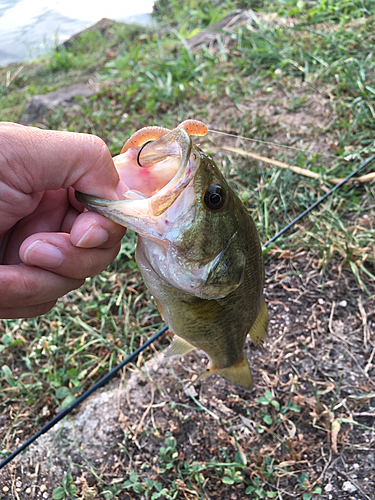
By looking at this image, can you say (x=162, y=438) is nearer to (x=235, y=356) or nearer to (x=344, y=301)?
(x=235, y=356)

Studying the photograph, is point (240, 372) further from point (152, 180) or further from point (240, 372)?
point (152, 180)

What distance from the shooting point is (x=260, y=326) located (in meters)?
1.73

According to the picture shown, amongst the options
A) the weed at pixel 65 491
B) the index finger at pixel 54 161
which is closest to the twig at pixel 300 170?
the index finger at pixel 54 161

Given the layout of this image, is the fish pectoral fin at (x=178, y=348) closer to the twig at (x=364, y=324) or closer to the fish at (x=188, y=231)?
the fish at (x=188, y=231)

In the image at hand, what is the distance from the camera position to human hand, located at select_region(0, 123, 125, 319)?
1214 mm

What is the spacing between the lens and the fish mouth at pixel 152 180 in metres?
1.18

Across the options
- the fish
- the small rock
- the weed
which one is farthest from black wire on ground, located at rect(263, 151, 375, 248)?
the weed

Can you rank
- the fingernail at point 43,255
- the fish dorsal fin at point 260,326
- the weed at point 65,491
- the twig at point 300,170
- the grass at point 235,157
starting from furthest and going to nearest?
the twig at point 300,170 < the grass at point 235,157 < the weed at point 65,491 < the fish dorsal fin at point 260,326 < the fingernail at point 43,255

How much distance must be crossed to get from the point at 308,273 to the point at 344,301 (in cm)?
30

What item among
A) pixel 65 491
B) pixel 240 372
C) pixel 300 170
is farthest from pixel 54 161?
pixel 300 170

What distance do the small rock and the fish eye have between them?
1602mm

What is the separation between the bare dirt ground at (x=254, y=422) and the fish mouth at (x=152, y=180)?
4.62ft

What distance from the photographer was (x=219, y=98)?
4.25 m

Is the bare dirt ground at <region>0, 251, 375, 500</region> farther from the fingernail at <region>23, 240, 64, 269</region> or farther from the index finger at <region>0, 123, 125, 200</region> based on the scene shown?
the index finger at <region>0, 123, 125, 200</region>
